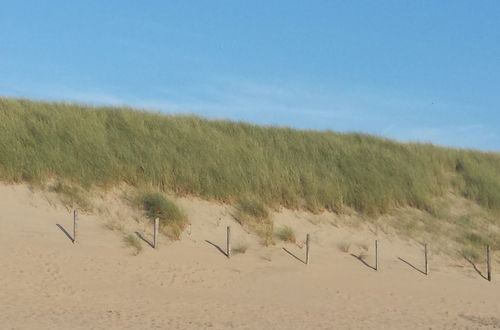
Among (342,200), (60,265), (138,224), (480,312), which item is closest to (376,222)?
(342,200)

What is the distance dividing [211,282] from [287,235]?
2.96 m

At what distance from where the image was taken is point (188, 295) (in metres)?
12.3

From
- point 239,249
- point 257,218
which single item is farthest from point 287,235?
point 239,249

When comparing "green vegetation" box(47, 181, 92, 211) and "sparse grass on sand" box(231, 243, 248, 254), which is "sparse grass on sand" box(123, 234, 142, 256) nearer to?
"green vegetation" box(47, 181, 92, 211)

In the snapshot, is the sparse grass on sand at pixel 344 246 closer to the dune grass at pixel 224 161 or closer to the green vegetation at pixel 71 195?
the dune grass at pixel 224 161

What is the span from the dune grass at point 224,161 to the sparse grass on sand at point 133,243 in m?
2.05

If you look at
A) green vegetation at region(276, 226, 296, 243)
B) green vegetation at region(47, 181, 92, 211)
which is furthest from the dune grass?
green vegetation at region(276, 226, 296, 243)

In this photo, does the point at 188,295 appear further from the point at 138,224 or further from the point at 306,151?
the point at 306,151

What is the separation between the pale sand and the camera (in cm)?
1083

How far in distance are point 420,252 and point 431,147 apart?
21.7ft

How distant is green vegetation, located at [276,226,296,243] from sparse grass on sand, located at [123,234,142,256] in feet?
11.5

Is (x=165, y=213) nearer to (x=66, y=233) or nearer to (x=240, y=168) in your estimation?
(x=66, y=233)

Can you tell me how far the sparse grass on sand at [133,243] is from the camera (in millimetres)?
13674

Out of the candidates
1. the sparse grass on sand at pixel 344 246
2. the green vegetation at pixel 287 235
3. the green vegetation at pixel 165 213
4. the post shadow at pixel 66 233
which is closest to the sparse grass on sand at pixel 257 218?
the green vegetation at pixel 287 235
